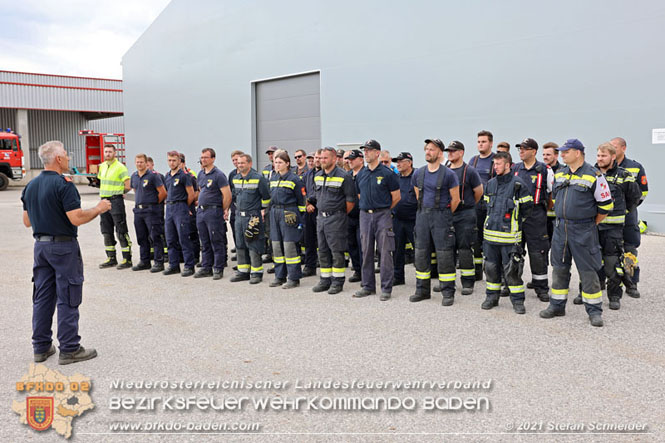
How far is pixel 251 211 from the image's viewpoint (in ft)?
26.4

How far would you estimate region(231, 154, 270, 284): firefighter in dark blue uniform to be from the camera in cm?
797

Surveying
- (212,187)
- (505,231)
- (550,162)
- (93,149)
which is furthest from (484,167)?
(93,149)

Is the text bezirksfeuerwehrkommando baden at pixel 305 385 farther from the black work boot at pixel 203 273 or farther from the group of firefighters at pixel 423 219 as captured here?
the black work boot at pixel 203 273

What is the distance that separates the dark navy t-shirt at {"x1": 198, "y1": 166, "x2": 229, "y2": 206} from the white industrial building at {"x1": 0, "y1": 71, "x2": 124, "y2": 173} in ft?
101

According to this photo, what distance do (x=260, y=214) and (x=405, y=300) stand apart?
253 cm

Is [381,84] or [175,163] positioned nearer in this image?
[175,163]

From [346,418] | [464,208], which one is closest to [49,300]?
[346,418]

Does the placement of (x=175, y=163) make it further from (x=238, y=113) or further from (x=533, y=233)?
(x=238, y=113)

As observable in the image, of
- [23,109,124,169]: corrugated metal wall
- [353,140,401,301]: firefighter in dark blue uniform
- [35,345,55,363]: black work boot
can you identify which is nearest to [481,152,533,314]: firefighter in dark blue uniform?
[353,140,401,301]: firefighter in dark blue uniform

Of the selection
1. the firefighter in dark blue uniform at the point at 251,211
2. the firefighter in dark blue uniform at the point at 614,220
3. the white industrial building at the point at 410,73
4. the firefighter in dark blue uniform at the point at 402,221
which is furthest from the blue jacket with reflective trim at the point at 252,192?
the white industrial building at the point at 410,73

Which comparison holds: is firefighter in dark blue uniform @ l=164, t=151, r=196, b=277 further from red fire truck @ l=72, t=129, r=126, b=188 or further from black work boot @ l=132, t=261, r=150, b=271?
red fire truck @ l=72, t=129, r=126, b=188

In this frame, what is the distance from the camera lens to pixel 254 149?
20.4 metres

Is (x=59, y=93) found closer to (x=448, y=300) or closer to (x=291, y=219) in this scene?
(x=291, y=219)

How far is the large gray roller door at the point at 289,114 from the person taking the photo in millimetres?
18234
